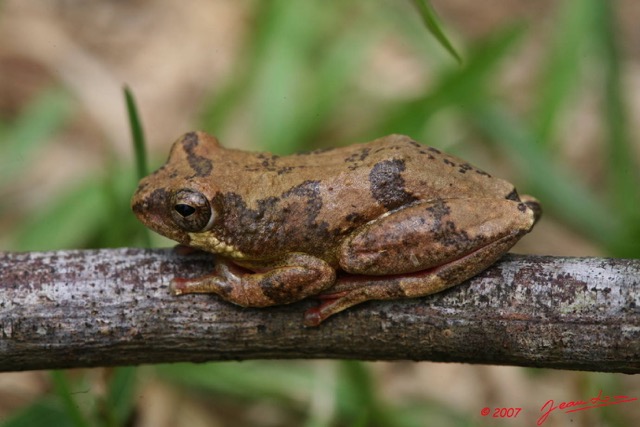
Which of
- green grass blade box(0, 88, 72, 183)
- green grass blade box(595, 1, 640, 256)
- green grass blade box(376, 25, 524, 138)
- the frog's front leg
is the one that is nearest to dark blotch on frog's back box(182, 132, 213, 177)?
the frog's front leg

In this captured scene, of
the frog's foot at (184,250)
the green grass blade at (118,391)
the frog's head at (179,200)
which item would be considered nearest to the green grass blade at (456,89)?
the frog's head at (179,200)

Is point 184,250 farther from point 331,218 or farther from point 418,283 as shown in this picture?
point 418,283

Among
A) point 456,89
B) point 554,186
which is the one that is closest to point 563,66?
point 554,186

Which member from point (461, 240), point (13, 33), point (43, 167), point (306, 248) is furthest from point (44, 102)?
point (461, 240)

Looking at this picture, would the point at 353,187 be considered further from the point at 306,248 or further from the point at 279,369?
the point at 279,369

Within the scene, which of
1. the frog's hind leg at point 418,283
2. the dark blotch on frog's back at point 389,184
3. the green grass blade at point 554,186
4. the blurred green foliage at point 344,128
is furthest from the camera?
the green grass blade at point 554,186

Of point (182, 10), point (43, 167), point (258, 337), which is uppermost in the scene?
point (182, 10)

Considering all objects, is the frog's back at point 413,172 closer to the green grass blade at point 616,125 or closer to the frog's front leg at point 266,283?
the frog's front leg at point 266,283
